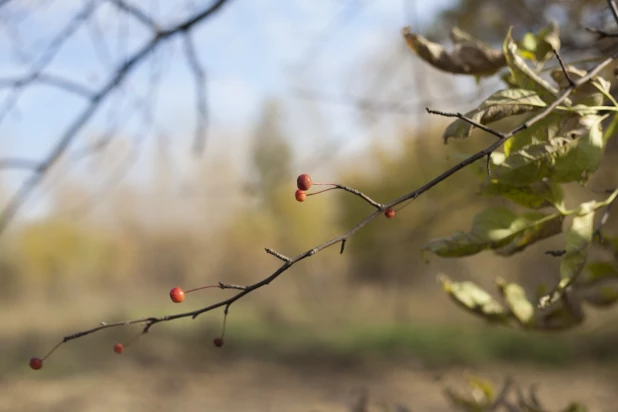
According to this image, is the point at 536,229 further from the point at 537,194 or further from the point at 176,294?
the point at 176,294

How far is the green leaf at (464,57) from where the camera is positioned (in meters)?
0.69

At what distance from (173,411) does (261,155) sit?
197 inches

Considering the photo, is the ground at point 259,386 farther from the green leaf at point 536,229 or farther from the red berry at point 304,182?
the red berry at point 304,182

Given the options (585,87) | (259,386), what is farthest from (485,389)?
(259,386)

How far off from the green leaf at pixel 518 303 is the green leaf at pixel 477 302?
0.04 feet

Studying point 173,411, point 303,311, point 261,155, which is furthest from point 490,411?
point 261,155

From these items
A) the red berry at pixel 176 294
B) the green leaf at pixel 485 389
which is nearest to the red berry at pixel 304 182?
the red berry at pixel 176 294

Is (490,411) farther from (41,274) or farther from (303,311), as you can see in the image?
(41,274)

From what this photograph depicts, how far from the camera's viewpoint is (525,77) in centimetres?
60

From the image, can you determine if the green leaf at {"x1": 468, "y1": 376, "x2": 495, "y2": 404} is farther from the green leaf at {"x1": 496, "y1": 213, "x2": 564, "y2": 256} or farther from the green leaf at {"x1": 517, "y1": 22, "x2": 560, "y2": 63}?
the green leaf at {"x1": 517, "y1": 22, "x2": 560, "y2": 63}

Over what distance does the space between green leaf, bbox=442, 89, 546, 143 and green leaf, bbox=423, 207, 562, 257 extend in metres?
0.09

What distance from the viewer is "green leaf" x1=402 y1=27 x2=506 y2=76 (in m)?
0.69

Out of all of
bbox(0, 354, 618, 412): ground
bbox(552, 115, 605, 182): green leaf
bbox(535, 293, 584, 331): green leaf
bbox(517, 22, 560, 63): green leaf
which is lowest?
bbox(0, 354, 618, 412): ground

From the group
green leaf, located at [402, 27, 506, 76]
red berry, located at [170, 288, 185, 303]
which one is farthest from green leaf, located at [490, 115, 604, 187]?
red berry, located at [170, 288, 185, 303]
